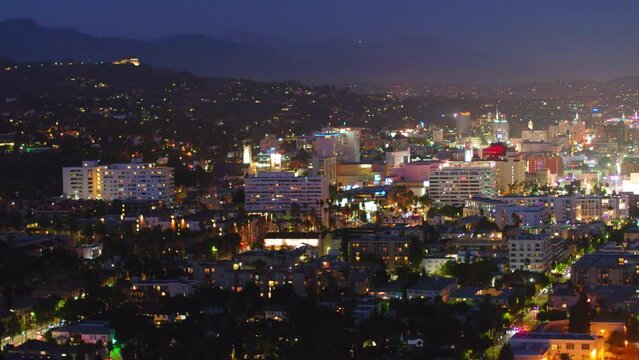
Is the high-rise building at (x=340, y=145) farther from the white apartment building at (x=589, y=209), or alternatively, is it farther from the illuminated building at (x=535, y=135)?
the illuminated building at (x=535, y=135)

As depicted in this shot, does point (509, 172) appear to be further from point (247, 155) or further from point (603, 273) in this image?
point (603, 273)

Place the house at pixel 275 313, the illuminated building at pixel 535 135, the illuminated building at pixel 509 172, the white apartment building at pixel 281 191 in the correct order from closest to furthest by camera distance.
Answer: the house at pixel 275 313
the white apartment building at pixel 281 191
the illuminated building at pixel 509 172
the illuminated building at pixel 535 135

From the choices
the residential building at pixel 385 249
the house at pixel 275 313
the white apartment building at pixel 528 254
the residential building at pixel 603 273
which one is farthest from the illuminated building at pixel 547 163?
the house at pixel 275 313

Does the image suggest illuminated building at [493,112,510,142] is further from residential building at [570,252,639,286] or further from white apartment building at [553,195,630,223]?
residential building at [570,252,639,286]

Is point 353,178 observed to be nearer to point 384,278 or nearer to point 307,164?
point 307,164

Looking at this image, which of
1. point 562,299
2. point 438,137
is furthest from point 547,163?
point 562,299

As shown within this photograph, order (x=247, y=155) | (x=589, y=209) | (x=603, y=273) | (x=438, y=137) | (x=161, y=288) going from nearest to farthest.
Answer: (x=161, y=288) < (x=603, y=273) < (x=589, y=209) < (x=247, y=155) < (x=438, y=137)
